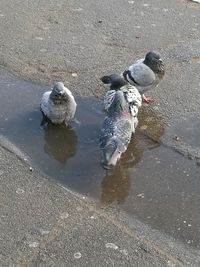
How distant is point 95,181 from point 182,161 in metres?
0.94

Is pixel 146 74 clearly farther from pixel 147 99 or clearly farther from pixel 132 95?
pixel 132 95

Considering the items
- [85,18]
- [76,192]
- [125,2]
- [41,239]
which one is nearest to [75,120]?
[76,192]

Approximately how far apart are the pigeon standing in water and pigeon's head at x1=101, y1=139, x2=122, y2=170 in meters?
1.28

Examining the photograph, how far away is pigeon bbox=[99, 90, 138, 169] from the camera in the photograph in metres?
5.50

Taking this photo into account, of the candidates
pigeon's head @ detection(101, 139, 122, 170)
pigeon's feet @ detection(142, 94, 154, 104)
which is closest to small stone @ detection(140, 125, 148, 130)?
pigeon's feet @ detection(142, 94, 154, 104)

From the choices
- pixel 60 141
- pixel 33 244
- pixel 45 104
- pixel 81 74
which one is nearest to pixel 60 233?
pixel 33 244

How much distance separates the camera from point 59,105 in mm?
6227

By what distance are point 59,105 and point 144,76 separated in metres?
1.14

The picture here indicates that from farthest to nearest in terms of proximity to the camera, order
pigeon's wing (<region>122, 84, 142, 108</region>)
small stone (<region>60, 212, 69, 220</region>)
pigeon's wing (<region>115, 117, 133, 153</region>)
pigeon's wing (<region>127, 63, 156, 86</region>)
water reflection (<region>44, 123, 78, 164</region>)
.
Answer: pigeon's wing (<region>127, 63, 156, 86</region>), pigeon's wing (<region>122, 84, 142, 108</region>), water reflection (<region>44, 123, 78, 164</region>), pigeon's wing (<region>115, 117, 133, 153</region>), small stone (<region>60, 212, 69, 220</region>)

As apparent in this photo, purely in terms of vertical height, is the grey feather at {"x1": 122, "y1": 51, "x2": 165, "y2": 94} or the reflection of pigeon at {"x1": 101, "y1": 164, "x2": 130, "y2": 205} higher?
the grey feather at {"x1": 122, "y1": 51, "x2": 165, "y2": 94}

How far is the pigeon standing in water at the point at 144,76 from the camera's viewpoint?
6703 millimetres

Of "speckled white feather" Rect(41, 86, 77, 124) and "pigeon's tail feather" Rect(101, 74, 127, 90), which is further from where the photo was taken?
"pigeon's tail feather" Rect(101, 74, 127, 90)

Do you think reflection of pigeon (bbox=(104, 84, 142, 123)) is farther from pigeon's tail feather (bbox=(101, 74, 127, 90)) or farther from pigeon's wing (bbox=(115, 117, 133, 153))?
pigeon's wing (bbox=(115, 117, 133, 153))

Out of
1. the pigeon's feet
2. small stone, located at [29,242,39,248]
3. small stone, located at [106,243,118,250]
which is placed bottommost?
the pigeon's feet
